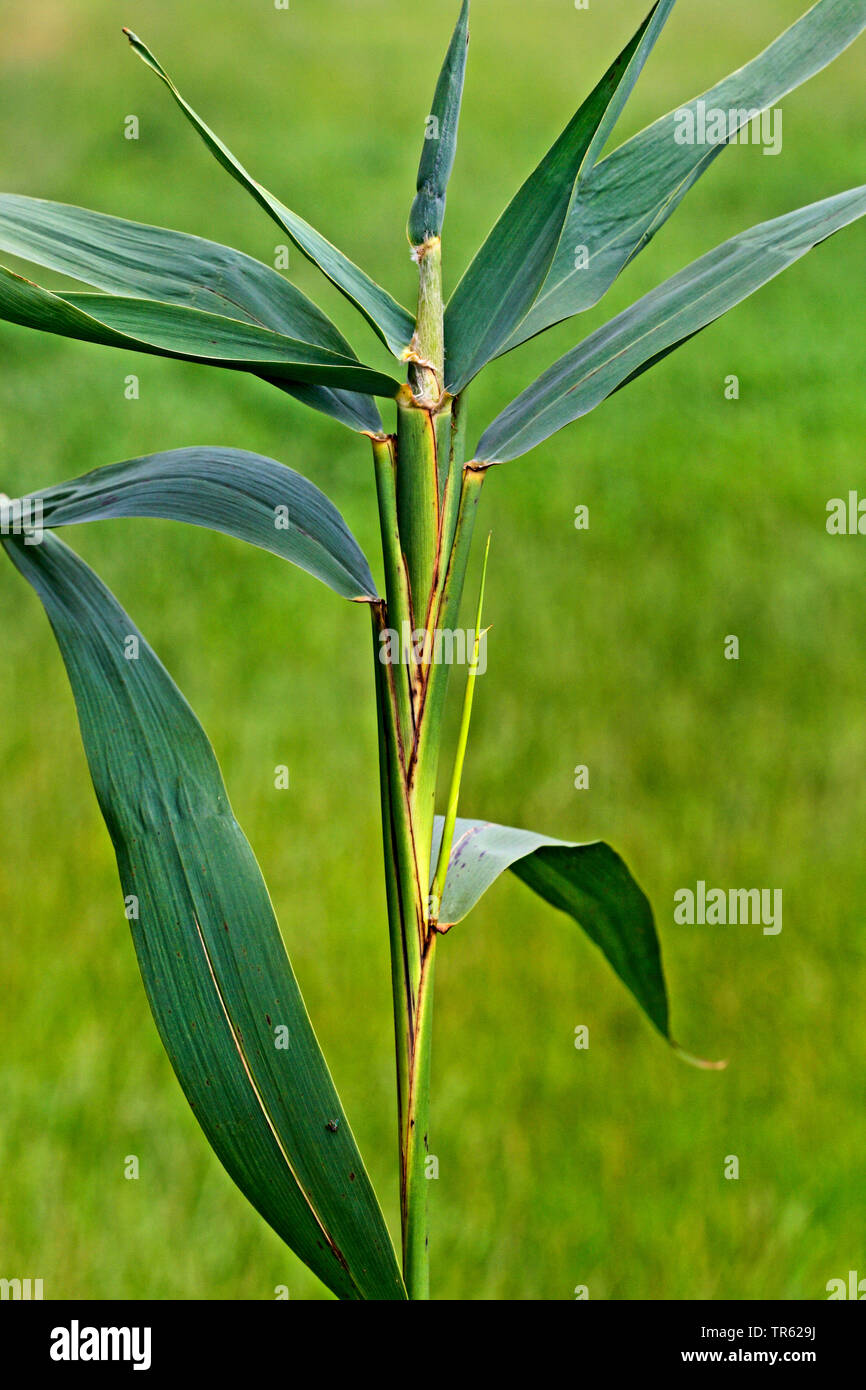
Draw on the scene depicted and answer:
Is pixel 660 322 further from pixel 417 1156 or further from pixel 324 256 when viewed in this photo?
pixel 417 1156

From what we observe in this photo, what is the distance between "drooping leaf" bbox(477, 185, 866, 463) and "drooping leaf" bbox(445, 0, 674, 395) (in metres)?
0.03

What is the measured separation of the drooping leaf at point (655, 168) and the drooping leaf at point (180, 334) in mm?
70

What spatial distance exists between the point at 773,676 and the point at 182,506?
1.15 m

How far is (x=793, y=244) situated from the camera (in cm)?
41

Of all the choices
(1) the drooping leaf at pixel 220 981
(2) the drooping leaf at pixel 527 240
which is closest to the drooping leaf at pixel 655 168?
(2) the drooping leaf at pixel 527 240

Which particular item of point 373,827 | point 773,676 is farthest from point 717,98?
point 773,676

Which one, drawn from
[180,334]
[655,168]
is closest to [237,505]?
[180,334]

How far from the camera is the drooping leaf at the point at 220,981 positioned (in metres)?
0.38

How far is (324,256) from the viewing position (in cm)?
41

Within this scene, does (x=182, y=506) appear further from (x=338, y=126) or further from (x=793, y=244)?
(x=338, y=126)

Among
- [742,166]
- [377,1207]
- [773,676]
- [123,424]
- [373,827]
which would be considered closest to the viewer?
[377,1207]

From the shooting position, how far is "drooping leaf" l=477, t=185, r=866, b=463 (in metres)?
0.41

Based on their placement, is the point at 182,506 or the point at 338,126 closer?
the point at 182,506

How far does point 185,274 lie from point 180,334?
57 millimetres
